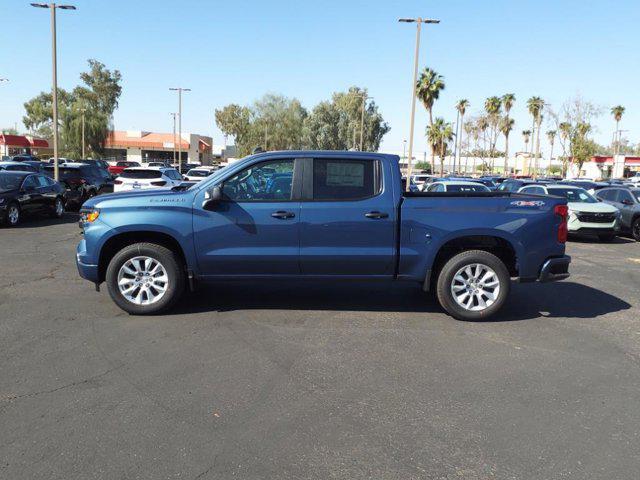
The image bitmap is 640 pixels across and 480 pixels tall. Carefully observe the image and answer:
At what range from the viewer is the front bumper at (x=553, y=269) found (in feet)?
20.2

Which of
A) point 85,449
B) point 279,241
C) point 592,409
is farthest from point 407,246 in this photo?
point 85,449

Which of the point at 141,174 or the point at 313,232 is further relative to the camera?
the point at 141,174

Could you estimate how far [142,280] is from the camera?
607 centimetres

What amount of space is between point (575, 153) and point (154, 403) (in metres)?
61.7

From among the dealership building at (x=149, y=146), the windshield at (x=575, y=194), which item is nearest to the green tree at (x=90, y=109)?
the dealership building at (x=149, y=146)

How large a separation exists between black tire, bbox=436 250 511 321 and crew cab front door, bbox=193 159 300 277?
68.4 inches

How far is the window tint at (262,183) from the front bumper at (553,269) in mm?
3101

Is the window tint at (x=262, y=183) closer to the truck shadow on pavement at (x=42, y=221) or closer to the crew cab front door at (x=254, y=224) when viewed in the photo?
the crew cab front door at (x=254, y=224)

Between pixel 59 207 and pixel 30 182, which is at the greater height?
pixel 30 182

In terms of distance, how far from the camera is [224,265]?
6.02 meters

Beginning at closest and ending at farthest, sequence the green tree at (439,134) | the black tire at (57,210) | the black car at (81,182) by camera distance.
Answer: the black tire at (57,210), the black car at (81,182), the green tree at (439,134)

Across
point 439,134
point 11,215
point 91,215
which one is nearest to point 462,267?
point 91,215

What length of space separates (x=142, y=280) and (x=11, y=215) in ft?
34.3

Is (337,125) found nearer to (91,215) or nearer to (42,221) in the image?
(42,221)
